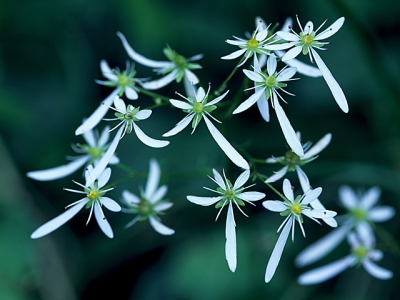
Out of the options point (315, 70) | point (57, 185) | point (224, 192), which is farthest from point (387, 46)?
point (57, 185)

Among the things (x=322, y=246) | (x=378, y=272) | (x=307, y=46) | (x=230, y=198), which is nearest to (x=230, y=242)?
(x=230, y=198)

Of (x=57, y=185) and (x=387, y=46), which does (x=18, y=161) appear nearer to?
(x=57, y=185)

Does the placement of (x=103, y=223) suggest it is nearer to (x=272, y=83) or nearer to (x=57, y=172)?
(x=57, y=172)

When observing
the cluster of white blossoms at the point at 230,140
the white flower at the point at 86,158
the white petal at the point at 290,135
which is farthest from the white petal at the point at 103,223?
the white petal at the point at 290,135

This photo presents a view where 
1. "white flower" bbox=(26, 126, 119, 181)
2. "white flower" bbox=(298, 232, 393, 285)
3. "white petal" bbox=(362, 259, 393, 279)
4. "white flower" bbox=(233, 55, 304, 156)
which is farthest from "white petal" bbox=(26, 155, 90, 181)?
"white petal" bbox=(362, 259, 393, 279)

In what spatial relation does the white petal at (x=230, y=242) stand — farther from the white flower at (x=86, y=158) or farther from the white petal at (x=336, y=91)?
the white flower at (x=86, y=158)

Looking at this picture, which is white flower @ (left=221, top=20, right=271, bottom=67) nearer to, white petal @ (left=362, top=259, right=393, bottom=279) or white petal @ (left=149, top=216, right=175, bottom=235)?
white petal @ (left=149, top=216, right=175, bottom=235)

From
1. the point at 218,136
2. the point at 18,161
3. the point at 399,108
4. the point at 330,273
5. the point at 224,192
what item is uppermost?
the point at 18,161
